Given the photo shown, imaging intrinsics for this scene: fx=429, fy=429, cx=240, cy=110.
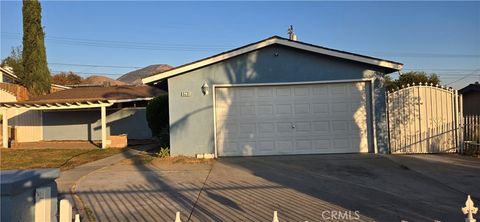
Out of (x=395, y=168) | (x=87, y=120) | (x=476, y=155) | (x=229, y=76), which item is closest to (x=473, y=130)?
(x=476, y=155)

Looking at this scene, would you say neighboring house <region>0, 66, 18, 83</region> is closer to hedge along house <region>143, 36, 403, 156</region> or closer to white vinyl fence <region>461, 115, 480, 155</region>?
hedge along house <region>143, 36, 403, 156</region>

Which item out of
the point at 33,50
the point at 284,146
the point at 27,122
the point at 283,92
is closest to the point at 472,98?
the point at 283,92

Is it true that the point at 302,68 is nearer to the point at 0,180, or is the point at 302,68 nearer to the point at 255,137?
the point at 255,137

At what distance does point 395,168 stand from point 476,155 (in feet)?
12.5

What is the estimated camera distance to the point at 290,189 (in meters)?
8.38

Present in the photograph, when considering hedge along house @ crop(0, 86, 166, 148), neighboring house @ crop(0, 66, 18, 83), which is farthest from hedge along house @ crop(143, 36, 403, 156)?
neighboring house @ crop(0, 66, 18, 83)

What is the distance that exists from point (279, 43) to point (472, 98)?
41.5 feet

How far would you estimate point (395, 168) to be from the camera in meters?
10.7

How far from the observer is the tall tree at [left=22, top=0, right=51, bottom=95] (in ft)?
97.9

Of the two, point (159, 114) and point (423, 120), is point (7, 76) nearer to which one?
point (159, 114)

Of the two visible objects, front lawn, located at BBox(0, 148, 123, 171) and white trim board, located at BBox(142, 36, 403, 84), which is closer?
white trim board, located at BBox(142, 36, 403, 84)

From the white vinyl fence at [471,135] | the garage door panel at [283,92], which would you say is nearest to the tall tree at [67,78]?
the garage door panel at [283,92]

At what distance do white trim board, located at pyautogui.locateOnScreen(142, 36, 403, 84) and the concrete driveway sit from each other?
2909 mm

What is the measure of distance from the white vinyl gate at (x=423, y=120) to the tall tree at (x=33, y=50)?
82.3 ft
